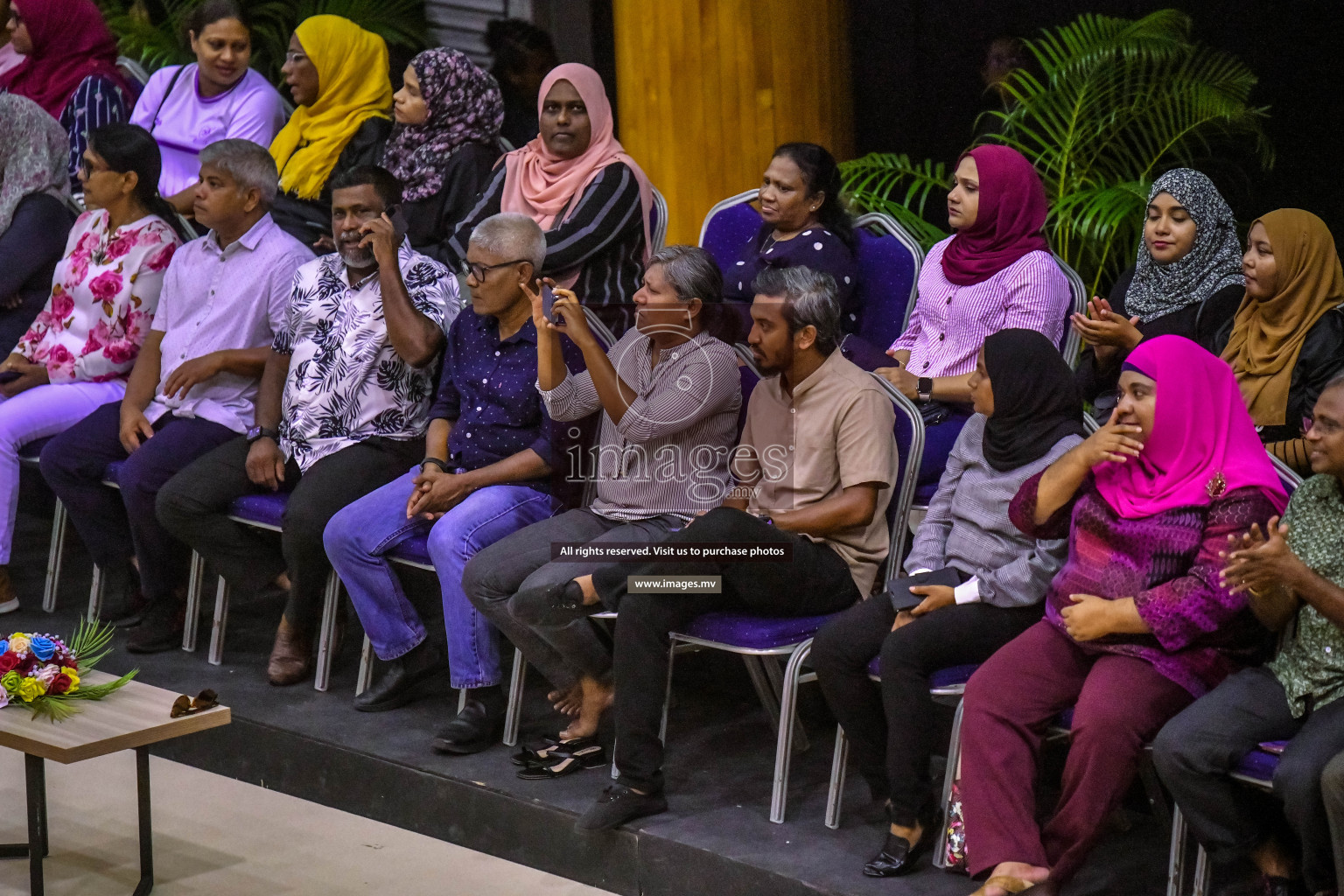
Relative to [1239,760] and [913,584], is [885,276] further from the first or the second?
[1239,760]

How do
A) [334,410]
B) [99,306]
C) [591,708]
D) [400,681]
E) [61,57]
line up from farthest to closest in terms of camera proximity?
[61,57] → [99,306] → [334,410] → [400,681] → [591,708]

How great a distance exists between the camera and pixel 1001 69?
14.7ft

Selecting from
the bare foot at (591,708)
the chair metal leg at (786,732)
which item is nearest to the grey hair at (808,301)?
the chair metal leg at (786,732)

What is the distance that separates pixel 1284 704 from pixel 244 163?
3.19 metres

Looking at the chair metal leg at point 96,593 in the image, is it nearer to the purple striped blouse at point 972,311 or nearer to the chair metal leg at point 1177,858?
the purple striped blouse at point 972,311

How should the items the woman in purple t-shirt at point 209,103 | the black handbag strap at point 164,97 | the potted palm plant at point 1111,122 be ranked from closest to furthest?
the potted palm plant at point 1111,122 → the woman in purple t-shirt at point 209,103 → the black handbag strap at point 164,97

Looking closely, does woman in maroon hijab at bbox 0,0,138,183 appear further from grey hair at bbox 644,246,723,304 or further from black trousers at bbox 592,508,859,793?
black trousers at bbox 592,508,859,793

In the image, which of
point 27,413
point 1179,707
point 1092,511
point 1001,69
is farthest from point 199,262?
point 1179,707

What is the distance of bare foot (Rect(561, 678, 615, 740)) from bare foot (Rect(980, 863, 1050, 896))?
1101 mm

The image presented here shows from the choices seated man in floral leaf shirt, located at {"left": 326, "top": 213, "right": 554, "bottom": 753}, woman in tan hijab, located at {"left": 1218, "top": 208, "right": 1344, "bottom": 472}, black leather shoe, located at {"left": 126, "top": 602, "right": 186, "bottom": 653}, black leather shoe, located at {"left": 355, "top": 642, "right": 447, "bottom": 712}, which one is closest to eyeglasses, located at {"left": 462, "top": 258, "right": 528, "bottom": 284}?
seated man in floral leaf shirt, located at {"left": 326, "top": 213, "right": 554, "bottom": 753}

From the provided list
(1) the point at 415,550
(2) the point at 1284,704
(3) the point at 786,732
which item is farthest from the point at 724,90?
(2) the point at 1284,704

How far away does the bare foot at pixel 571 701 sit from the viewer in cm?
355

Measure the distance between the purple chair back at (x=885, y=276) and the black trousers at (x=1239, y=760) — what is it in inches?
57.0

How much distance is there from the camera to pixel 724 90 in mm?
4887
